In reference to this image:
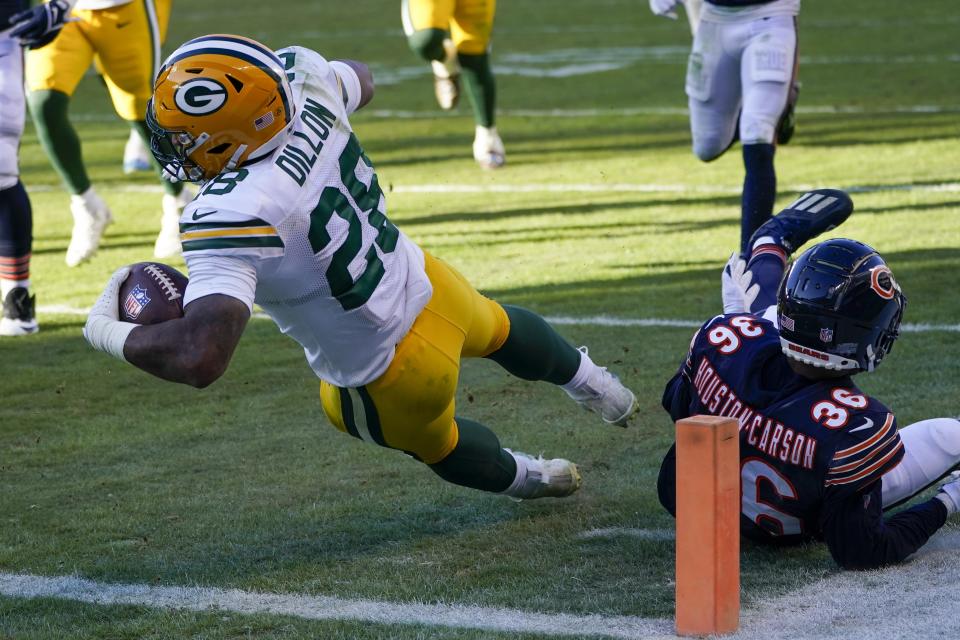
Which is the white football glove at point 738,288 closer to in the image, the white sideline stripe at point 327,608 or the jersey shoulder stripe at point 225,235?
the white sideline stripe at point 327,608

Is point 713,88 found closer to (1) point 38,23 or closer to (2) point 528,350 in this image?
(1) point 38,23

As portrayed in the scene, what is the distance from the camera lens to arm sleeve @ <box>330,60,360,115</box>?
157 inches

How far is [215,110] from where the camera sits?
331 cm

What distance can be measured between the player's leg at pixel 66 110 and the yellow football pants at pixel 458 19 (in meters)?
2.41

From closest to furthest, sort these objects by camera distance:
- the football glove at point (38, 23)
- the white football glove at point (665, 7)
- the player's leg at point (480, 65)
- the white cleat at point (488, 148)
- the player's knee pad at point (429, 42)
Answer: the football glove at point (38, 23) < the white football glove at point (665, 7) < the player's knee pad at point (429, 42) < the player's leg at point (480, 65) < the white cleat at point (488, 148)

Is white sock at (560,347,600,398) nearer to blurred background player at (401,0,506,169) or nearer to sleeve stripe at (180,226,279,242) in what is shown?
sleeve stripe at (180,226,279,242)

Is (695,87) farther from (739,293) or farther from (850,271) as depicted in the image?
(850,271)

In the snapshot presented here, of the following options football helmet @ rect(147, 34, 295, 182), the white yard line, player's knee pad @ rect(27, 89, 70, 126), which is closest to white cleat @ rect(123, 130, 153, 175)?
player's knee pad @ rect(27, 89, 70, 126)

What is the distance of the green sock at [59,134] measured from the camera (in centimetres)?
775

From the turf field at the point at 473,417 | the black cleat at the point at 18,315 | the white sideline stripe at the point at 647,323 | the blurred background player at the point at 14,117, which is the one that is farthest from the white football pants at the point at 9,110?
the white sideline stripe at the point at 647,323

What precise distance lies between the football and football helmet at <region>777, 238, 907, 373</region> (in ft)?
4.62

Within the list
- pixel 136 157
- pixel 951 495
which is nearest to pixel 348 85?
pixel 951 495

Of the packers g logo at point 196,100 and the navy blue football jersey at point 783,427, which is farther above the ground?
the packers g logo at point 196,100

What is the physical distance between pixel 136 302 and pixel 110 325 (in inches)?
3.0
